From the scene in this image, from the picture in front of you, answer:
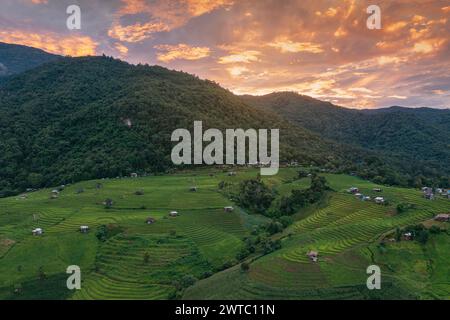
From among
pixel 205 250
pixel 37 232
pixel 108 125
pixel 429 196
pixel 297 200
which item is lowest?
pixel 205 250

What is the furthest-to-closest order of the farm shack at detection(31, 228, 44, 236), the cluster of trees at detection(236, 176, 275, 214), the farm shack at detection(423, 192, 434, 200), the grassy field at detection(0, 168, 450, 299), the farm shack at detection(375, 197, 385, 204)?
the cluster of trees at detection(236, 176, 275, 214), the farm shack at detection(423, 192, 434, 200), the farm shack at detection(375, 197, 385, 204), the farm shack at detection(31, 228, 44, 236), the grassy field at detection(0, 168, 450, 299)

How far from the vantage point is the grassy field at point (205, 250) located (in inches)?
1347

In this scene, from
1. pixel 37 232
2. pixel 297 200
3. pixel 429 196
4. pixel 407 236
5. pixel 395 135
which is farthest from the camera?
pixel 395 135

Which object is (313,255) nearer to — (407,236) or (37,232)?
(407,236)

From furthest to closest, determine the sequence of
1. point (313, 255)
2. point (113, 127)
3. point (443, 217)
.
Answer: point (113, 127)
point (443, 217)
point (313, 255)

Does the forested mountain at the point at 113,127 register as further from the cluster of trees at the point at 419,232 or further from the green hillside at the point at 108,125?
the cluster of trees at the point at 419,232

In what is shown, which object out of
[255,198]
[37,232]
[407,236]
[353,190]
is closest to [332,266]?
[407,236]

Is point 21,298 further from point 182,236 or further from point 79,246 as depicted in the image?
point 182,236

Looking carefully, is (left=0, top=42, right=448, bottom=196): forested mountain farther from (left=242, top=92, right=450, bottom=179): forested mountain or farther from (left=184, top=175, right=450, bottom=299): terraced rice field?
(left=242, top=92, right=450, bottom=179): forested mountain

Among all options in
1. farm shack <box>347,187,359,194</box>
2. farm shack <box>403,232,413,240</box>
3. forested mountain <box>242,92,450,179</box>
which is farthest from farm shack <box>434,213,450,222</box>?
forested mountain <box>242,92,450,179</box>

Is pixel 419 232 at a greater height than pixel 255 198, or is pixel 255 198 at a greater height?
pixel 255 198

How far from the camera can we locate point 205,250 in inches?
1762

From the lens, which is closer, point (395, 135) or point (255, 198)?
point (255, 198)

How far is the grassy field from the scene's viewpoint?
3422 cm
